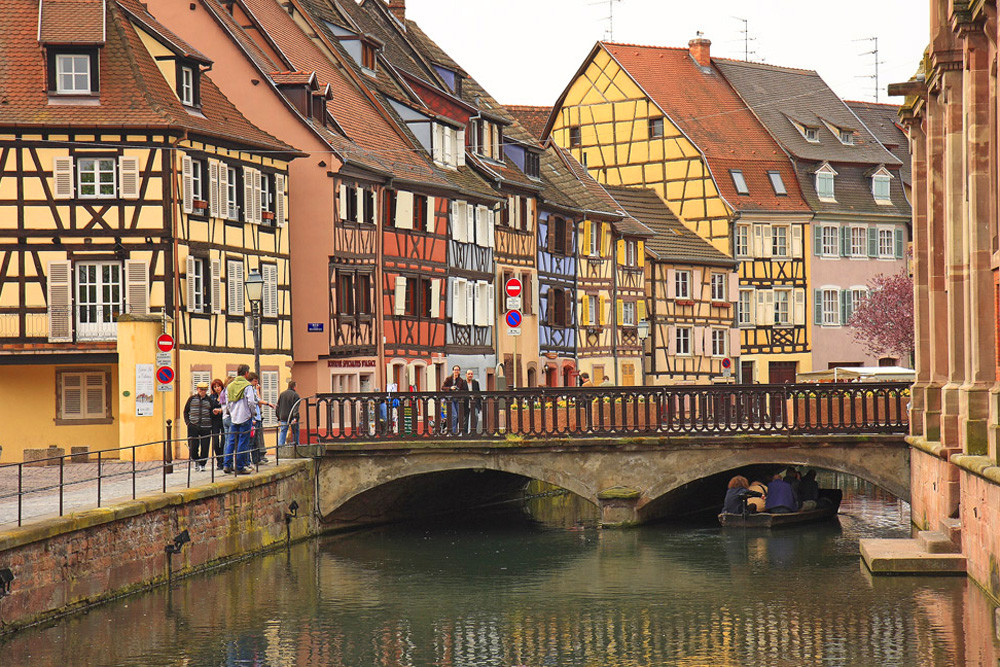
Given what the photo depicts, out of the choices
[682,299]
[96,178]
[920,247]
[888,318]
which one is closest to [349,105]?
[96,178]

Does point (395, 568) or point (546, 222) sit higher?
point (546, 222)

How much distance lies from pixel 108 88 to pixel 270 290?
6.62 m

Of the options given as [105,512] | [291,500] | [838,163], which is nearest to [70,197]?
[291,500]

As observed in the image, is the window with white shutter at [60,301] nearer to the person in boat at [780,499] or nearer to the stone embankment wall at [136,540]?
the stone embankment wall at [136,540]

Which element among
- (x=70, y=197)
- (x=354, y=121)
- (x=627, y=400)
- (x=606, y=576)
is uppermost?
(x=354, y=121)

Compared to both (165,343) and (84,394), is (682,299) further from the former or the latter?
(165,343)

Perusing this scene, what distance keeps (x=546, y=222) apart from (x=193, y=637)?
38440 millimetres

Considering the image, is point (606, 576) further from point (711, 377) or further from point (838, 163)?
point (838, 163)

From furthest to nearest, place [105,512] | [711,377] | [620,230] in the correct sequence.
Result: 1. [711,377]
2. [620,230]
3. [105,512]

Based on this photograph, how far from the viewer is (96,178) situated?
120 ft

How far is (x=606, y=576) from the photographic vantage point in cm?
2711

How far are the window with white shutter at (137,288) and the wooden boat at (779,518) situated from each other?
1298 cm

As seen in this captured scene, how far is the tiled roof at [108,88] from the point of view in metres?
36.0

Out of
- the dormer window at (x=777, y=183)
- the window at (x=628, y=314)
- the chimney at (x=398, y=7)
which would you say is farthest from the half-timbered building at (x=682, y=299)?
the chimney at (x=398, y=7)
